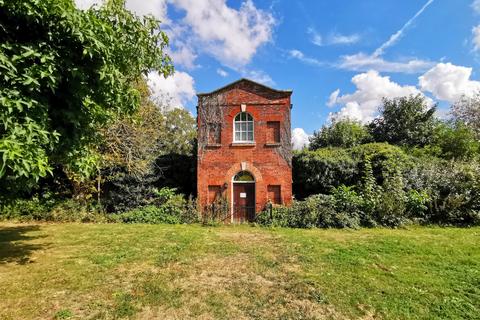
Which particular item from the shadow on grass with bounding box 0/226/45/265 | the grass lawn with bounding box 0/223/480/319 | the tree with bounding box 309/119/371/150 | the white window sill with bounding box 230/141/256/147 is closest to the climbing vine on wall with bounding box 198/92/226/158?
the white window sill with bounding box 230/141/256/147

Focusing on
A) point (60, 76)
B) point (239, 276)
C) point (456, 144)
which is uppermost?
point (456, 144)

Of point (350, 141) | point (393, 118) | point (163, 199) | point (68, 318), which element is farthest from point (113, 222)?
point (393, 118)

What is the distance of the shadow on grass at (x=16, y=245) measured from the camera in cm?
Result: 734

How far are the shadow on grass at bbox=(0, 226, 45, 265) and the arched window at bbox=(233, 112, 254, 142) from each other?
9786mm

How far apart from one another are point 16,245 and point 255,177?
10.1m

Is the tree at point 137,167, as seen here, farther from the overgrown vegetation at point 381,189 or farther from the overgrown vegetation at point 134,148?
the overgrown vegetation at point 381,189

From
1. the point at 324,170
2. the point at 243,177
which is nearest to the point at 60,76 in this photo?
the point at 243,177

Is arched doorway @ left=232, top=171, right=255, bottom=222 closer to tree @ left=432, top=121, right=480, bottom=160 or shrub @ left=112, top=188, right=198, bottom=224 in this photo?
shrub @ left=112, top=188, right=198, bottom=224

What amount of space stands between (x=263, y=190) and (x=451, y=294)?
10.2 m

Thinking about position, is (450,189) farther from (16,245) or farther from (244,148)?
(16,245)

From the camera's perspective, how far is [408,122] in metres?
22.7

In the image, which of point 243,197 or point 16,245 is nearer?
point 16,245

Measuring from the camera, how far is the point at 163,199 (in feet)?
49.5

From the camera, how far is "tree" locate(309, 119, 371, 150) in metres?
23.8
